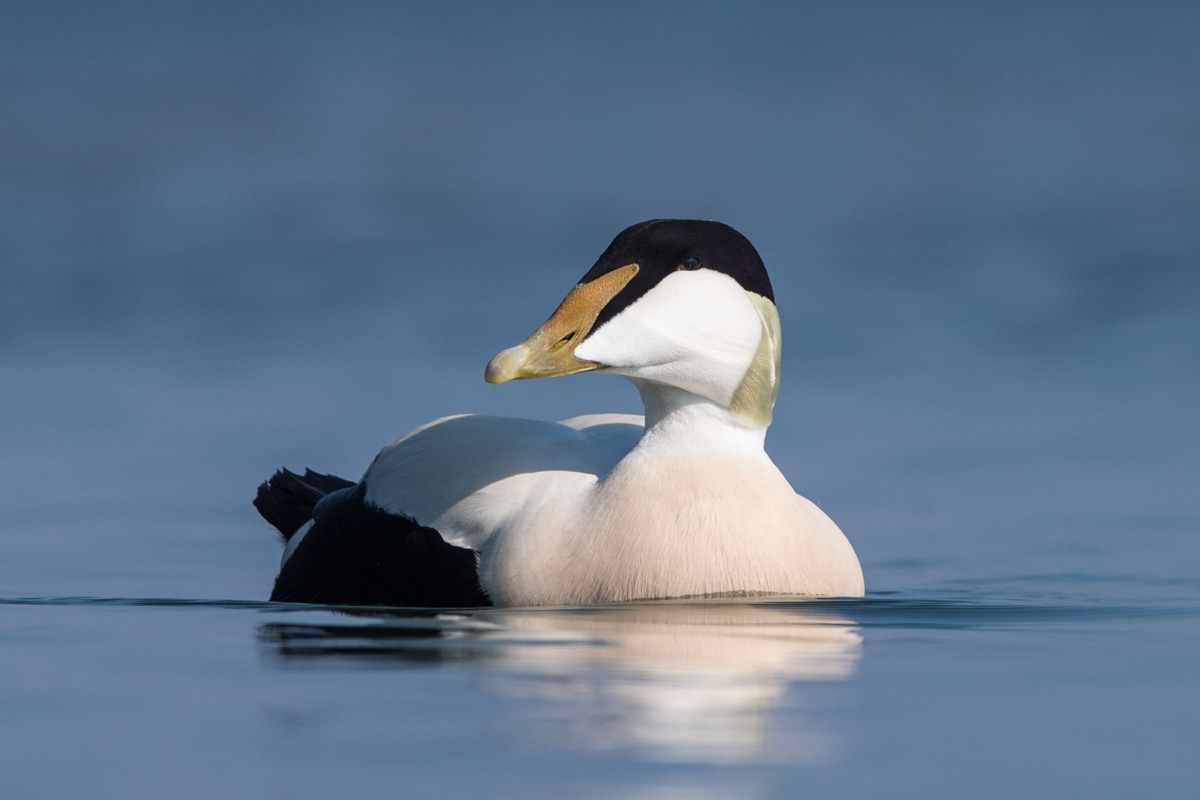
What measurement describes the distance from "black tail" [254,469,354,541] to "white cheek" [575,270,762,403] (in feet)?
7.23

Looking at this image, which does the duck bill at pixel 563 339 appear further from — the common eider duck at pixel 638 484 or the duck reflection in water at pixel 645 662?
the duck reflection in water at pixel 645 662

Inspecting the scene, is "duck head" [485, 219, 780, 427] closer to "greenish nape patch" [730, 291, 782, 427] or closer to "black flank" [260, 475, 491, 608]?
"greenish nape patch" [730, 291, 782, 427]

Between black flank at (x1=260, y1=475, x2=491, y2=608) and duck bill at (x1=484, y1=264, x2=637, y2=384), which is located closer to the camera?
duck bill at (x1=484, y1=264, x2=637, y2=384)

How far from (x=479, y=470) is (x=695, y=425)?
2.32 ft

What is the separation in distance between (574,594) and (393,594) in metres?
0.67

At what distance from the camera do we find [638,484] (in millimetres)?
4352

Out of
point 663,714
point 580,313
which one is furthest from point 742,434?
point 663,714

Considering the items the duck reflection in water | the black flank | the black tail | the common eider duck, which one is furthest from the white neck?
the black tail

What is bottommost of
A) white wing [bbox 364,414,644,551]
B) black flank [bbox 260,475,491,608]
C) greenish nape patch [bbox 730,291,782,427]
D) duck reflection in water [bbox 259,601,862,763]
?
duck reflection in water [bbox 259,601,862,763]

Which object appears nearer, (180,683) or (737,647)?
(180,683)

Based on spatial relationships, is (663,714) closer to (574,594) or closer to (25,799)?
(25,799)

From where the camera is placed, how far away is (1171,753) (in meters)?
2.25

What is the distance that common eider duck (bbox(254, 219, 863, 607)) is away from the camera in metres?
4.23

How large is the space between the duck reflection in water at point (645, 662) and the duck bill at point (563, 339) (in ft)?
2.31
